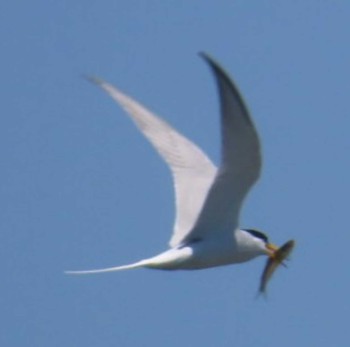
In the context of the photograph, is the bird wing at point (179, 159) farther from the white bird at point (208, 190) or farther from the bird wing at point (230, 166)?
the bird wing at point (230, 166)

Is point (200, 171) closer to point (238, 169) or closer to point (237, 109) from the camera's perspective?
point (238, 169)

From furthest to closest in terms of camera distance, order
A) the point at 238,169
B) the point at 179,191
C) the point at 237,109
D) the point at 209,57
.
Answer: the point at 179,191, the point at 238,169, the point at 237,109, the point at 209,57

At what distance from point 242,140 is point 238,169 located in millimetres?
785

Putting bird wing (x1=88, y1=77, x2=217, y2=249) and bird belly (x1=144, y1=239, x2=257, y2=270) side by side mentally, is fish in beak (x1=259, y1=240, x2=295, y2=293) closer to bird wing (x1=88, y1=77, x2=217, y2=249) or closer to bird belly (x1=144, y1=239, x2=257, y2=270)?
bird belly (x1=144, y1=239, x2=257, y2=270)

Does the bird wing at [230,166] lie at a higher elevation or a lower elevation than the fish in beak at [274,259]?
higher

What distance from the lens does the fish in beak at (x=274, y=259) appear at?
19.7 meters

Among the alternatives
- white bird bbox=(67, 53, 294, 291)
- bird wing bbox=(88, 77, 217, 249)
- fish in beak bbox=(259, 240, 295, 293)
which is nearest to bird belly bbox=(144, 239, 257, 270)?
white bird bbox=(67, 53, 294, 291)

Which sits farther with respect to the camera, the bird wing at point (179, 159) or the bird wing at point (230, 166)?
the bird wing at point (179, 159)

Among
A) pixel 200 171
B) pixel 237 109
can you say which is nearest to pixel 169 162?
pixel 200 171

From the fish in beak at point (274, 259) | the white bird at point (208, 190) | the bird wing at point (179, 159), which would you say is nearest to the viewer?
the white bird at point (208, 190)

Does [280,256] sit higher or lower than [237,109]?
lower

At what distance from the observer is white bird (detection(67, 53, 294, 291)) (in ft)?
57.7

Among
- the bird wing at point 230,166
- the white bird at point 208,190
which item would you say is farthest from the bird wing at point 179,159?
the bird wing at point 230,166

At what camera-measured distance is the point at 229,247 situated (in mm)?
19016
